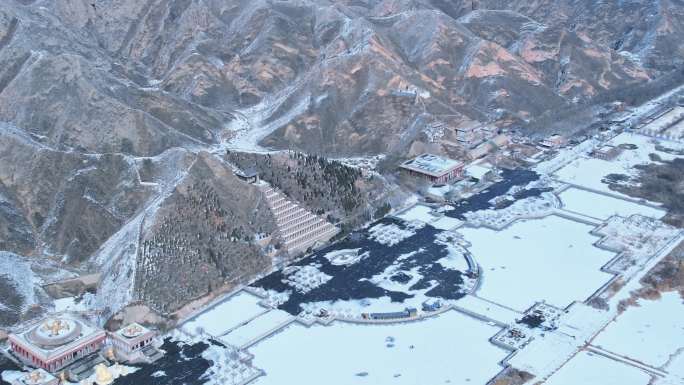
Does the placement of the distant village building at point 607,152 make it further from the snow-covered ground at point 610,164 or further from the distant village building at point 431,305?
the distant village building at point 431,305

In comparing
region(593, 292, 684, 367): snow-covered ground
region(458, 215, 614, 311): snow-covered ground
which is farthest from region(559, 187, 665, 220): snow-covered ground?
region(593, 292, 684, 367): snow-covered ground

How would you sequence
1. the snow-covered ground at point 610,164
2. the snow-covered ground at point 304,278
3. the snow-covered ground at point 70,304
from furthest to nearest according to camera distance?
1. the snow-covered ground at point 610,164
2. the snow-covered ground at point 304,278
3. the snow-covered ground at point 70,304

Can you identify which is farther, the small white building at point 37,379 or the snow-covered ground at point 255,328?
the snow-covered ground at point 255,328

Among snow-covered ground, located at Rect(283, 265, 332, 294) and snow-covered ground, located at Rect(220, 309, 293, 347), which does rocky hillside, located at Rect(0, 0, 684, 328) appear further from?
snow-covered ground, located at Rect(220, 309, 293, 347)

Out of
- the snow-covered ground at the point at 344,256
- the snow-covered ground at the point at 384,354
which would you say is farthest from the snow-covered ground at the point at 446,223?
the snow-covered ground at the point at 384,354

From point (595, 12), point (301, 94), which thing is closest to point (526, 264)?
point (301, 94)

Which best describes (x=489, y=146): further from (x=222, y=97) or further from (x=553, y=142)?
(x=222, y=97)
